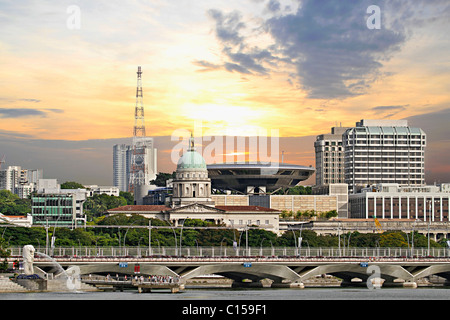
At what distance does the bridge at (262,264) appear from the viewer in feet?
447

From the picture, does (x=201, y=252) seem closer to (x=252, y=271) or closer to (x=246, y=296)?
(x=252, y=271)

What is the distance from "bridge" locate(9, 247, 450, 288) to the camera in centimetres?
13612

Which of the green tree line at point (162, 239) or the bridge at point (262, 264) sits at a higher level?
the green tree line at point (162, 239)

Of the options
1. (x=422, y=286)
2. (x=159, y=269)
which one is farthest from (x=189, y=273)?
(x=422, y=286)

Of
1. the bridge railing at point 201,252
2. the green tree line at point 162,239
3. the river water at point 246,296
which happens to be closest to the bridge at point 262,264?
the bridge railing at point 201,252

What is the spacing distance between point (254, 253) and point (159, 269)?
16.4 m

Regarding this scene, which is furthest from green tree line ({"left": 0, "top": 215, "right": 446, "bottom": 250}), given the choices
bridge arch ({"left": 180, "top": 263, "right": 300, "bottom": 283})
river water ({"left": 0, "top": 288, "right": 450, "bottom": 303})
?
river water ({"left": 0, "top": 288, "right": 450, "bottom": 303})

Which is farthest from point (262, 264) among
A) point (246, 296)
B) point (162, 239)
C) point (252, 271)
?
point (162, 239)

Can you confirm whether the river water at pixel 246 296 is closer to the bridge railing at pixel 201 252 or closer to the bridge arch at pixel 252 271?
the bridge arch at pixel 252 271

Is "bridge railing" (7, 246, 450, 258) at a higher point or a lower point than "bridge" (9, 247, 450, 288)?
higher

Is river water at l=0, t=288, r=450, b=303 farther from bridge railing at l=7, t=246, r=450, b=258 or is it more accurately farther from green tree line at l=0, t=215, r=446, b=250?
green tree line at l=0, t=215, r=446, b=250

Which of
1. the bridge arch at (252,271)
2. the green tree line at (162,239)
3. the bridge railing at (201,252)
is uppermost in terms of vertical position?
the green tree line at (162,239)

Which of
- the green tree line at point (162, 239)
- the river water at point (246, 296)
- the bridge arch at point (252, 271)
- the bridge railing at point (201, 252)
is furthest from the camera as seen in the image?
the green tree line at point (162, 239)
